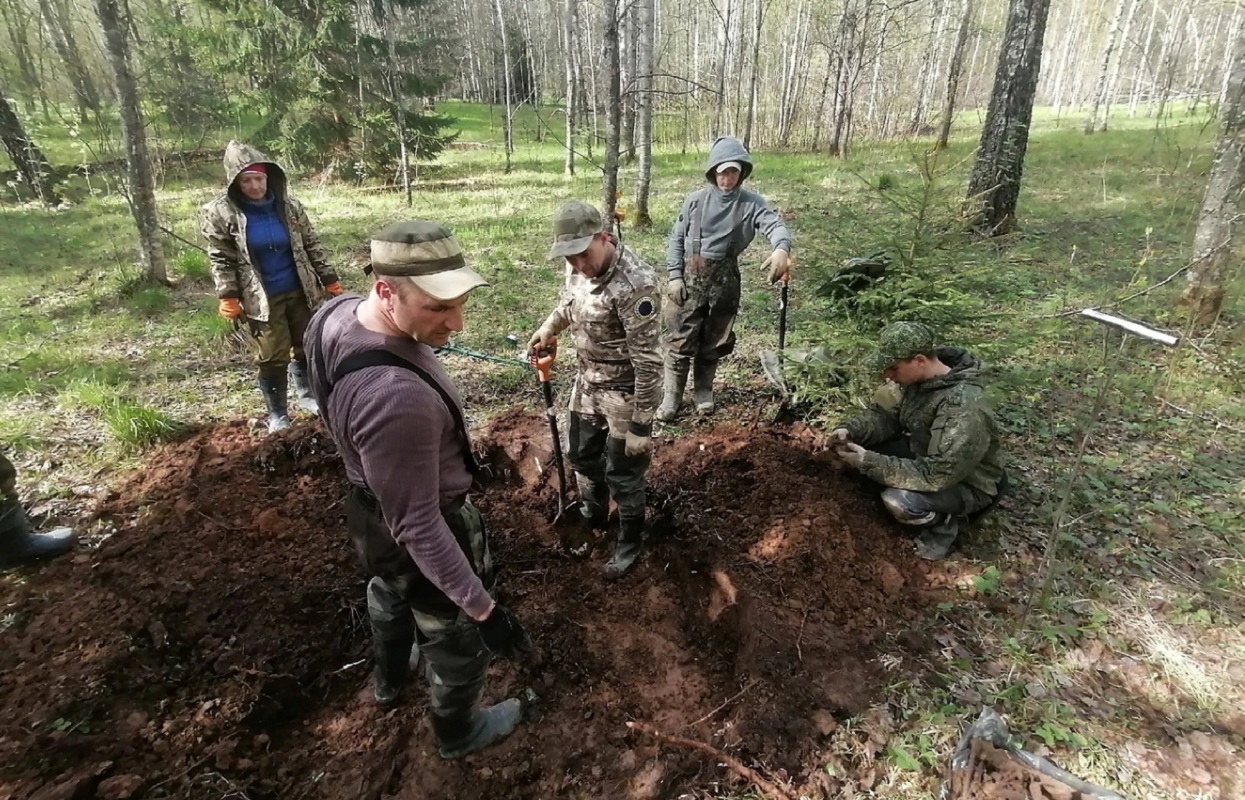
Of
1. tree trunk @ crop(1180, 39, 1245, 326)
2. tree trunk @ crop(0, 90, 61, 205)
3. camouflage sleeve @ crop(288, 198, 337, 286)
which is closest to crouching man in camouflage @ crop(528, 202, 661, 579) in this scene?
camouflage sleeve @ crop(288, 198, 337, 286)

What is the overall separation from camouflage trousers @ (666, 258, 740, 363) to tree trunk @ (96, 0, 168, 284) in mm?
6704

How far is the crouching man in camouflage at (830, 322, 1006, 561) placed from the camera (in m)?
3.15

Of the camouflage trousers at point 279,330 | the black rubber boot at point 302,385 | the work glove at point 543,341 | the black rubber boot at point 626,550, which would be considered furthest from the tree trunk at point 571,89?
the black rubber boot at point 626,550

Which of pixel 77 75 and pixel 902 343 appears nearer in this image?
pixel 902 343

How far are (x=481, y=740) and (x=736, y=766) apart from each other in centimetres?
108

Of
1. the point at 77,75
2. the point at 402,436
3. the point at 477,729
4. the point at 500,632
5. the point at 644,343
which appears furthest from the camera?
the point at 77,75

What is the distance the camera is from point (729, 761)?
89.7 inches

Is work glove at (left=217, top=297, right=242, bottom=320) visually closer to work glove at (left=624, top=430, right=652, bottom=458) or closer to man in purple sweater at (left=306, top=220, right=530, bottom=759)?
man in purple sweater at (left=306, top=220, right=530, bottom=759)

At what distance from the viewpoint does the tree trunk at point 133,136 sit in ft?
21.0

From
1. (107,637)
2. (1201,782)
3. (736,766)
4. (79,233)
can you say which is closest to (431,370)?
(736,766)

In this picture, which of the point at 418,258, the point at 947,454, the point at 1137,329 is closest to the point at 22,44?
the point at 418,258

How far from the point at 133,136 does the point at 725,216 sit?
23.0 ft

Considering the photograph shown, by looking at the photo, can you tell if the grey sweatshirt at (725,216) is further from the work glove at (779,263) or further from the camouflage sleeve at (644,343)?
the camouflage sleeve at (644,343)

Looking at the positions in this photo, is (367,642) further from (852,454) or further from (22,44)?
(22,44)
